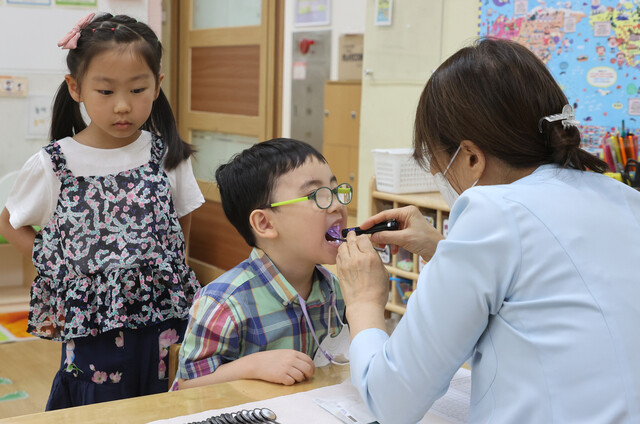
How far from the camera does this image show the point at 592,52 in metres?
2.57

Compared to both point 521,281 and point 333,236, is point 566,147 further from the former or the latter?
point 333,236

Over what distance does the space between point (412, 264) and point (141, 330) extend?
1272 mm

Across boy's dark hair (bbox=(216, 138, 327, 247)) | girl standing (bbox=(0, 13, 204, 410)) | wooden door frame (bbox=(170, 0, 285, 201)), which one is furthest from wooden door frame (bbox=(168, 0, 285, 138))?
boy's dark hair (bbox=(216, 138, 327, 247))

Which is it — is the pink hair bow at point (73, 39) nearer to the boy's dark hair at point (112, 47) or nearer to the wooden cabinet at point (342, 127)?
the boy's dark hair at point (112, 47)

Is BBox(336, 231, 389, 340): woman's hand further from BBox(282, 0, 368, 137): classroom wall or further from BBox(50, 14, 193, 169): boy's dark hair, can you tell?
BBox(282, 0, 368, 137): classroom wall

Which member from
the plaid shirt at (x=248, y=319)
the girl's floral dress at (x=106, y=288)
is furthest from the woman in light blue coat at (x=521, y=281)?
the girl's floral dress at (x=106, y=288)

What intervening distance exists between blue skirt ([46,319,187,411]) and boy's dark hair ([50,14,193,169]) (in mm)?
456

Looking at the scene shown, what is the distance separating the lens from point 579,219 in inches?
36.2

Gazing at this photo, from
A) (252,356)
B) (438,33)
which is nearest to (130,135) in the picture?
(252,356)

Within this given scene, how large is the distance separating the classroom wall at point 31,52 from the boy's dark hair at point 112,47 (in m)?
1.64

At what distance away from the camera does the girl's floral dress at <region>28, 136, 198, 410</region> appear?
1.75 metres

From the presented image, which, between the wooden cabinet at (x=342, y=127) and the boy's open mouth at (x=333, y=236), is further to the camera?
the wooden cabinet at (x=342, y=127)

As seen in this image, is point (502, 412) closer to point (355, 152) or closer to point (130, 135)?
point (130, 135)

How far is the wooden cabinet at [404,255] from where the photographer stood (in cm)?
270
